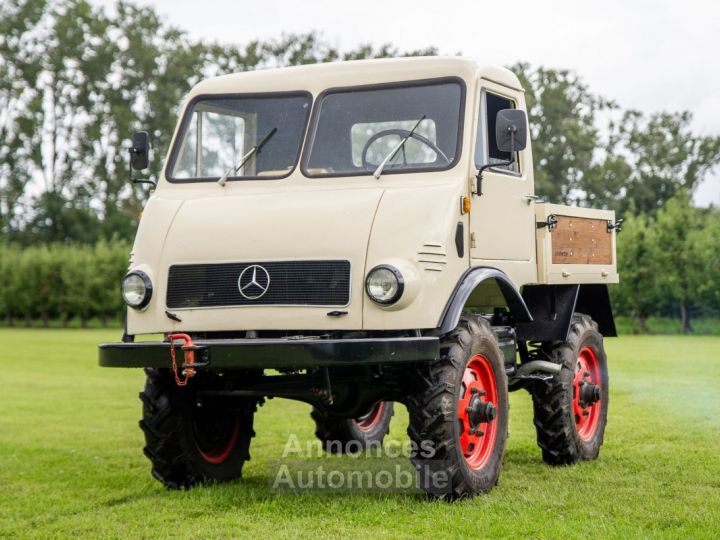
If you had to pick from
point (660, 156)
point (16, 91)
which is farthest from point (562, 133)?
point (16, 91)

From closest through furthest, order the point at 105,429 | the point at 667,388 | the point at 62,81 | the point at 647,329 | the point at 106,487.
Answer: the point at 106,487 < the point at 105,429 < the point at 667,388 < the point at 647,329 < the point at 62,81

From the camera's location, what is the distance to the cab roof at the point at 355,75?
849 cm

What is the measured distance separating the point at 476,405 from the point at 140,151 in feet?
11.0

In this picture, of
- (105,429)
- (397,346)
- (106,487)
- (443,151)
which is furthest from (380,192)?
(105,429)

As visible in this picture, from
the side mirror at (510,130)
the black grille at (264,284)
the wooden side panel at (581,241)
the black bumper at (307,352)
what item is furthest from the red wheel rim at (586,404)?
the black grille at (264,284)

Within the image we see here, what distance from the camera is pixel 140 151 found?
901 centimetres

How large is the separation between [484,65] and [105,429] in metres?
6.99

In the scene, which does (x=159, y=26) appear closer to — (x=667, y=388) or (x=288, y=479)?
(x=667, y=388)

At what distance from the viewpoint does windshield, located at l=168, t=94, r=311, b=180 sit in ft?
28.5

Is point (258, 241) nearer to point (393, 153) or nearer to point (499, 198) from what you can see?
point (393, 153)

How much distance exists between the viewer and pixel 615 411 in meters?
13.6

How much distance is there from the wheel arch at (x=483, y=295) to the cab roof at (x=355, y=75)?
1.49 meters

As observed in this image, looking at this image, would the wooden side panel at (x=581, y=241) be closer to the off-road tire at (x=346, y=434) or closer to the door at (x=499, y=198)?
the door at (x=499, y=198)

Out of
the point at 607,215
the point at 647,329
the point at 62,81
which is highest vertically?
the point at 62,81
